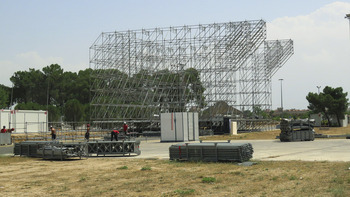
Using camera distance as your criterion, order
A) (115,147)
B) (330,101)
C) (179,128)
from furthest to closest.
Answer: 1. (330,101)
2. (179,128)
3. (115,147)

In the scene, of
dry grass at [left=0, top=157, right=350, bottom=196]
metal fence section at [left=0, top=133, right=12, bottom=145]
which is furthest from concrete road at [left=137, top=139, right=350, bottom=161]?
metal fence section at [left=0, top=133, right=12, bottom=145]

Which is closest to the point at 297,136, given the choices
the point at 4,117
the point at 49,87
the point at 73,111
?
the point at 4,117

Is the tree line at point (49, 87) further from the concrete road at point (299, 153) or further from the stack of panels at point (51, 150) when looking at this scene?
the concrete road at point (299, 153)

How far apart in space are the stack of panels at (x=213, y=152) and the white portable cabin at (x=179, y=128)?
61.8ft

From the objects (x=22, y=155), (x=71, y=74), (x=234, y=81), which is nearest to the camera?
(x=22, y=155)

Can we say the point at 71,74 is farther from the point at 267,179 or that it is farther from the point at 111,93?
the point at 267,179

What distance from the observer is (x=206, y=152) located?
59.0 feet

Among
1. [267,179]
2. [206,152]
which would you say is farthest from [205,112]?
[267,179]

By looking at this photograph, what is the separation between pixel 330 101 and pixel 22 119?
47.2 metres

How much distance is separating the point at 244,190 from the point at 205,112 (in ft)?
144

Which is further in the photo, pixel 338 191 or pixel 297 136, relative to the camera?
pixel 297 136

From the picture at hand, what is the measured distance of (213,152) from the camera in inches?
701

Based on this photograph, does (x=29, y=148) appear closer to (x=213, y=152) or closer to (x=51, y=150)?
(x=51, y=150)

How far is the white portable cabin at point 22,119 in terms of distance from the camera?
150 feet
